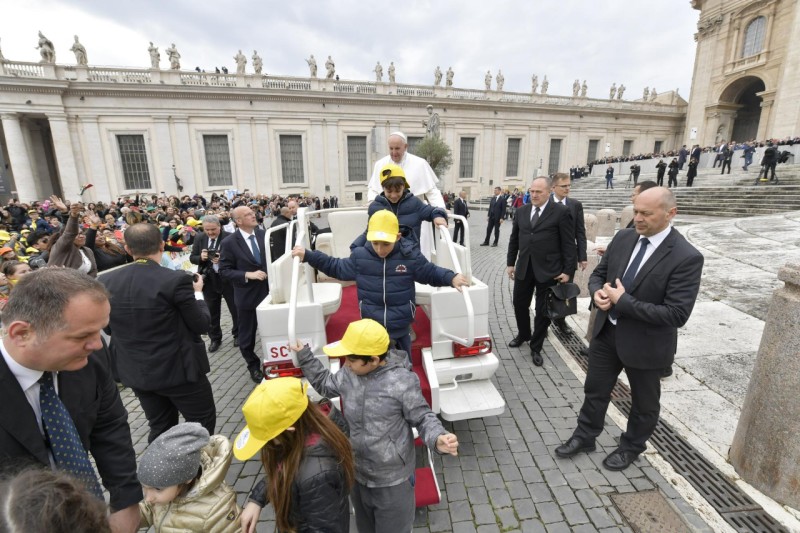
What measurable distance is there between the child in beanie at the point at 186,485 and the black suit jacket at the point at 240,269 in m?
2.99

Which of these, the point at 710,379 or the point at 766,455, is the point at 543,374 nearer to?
the point at 710,379

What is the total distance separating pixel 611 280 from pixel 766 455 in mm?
1634

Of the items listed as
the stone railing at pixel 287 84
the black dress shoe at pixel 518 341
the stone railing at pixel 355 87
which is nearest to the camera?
the black dress shoe at pixel 518 341

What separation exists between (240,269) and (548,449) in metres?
4.20

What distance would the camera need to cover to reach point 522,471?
312 centimetres

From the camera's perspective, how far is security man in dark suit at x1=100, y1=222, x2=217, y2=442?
2582mm

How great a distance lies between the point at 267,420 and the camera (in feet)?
5.42

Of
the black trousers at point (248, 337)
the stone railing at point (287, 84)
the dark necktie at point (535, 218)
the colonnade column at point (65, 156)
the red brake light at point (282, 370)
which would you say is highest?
the stone railing at point (287, 84)

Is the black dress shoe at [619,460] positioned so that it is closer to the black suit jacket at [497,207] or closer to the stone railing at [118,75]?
the black suit jacket at [497,207]

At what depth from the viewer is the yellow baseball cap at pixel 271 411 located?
165cm

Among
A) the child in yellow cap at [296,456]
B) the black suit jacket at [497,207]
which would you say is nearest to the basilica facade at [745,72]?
the black suit jacket at [497,207]

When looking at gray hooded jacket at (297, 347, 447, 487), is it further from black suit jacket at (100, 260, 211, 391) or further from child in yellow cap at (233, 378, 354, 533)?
black suit jacket at (100, 260, 211, 391)

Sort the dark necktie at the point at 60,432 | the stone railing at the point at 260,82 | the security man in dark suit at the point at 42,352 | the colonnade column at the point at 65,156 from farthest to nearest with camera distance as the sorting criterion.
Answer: the colonnade column at the point at 65,156 → the stone railing at the point at 260,82 → the dark necktie at the point at 60,432 → the security man in dark suit at the point at 42,352

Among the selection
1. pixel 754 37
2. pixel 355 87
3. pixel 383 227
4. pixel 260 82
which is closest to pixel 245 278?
pixel 383 227
